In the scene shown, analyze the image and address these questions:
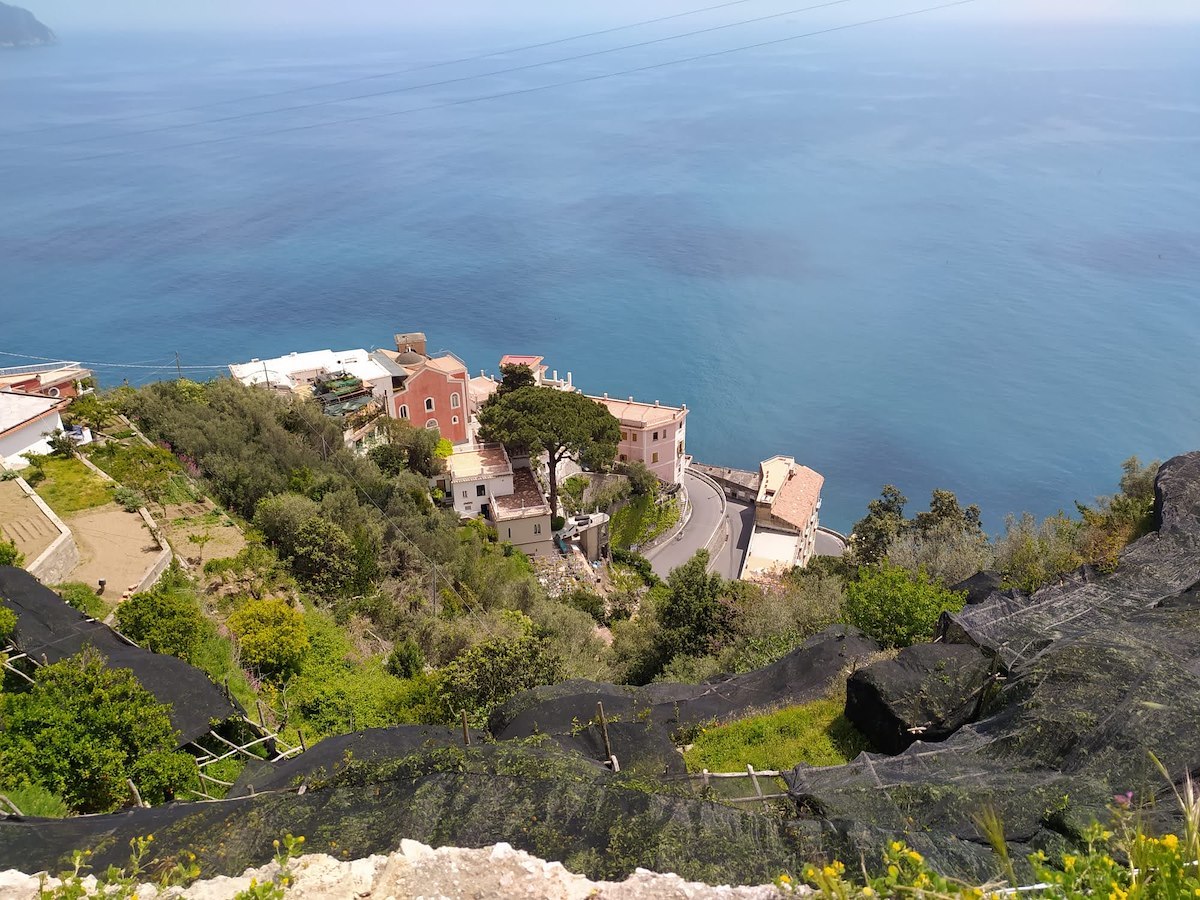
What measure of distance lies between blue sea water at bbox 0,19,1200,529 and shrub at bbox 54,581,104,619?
1390 inches

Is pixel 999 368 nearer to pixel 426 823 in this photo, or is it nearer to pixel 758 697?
pixel 758 697

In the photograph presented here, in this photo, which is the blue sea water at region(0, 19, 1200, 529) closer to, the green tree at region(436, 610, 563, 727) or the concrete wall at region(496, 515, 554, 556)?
the concrete wall at region(496, 515, 554, 556)

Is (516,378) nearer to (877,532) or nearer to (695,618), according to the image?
(877,532)

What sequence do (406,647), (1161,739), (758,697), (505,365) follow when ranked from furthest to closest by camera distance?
(505,365)
(406,647)
(758,697)
(1161,739)

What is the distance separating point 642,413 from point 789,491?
7.16 m

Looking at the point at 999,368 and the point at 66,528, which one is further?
the point at 999,368

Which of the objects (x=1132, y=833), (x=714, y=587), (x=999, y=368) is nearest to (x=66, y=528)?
(x=714, y=587)

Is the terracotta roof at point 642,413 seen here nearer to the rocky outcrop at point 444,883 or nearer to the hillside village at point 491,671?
the hillside village at point 491,671

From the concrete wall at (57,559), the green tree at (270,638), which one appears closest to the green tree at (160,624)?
the green tree at (270,638)

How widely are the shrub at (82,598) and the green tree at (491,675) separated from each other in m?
5.95

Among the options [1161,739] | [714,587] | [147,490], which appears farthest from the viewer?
[147,490]

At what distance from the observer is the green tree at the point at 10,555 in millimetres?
13758

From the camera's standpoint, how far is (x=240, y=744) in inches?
425

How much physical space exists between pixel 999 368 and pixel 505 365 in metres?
40.9
